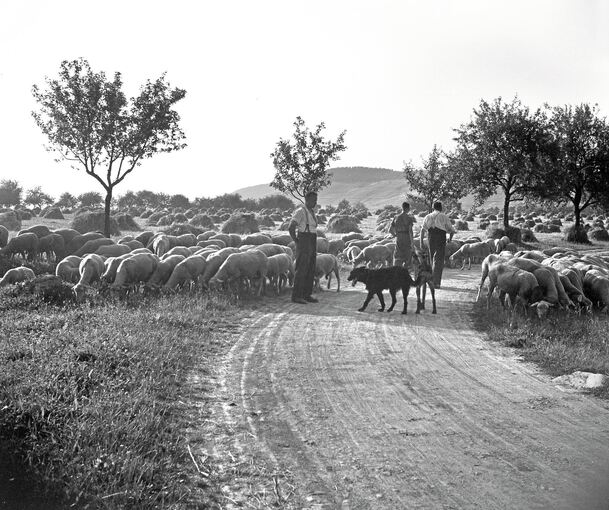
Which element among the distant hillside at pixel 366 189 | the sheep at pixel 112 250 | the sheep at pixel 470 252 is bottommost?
the sheep at pixel 112 250

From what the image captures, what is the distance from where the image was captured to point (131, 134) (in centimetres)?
2573

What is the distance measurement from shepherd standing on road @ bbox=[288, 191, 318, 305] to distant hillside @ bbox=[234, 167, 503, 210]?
105004 mm

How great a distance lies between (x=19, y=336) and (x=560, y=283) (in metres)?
9.68

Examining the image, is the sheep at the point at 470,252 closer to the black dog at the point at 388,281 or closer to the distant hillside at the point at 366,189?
the black dog at the point at 388,281

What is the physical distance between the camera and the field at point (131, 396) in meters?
4.03

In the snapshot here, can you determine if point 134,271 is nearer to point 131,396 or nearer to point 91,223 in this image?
point 131,396

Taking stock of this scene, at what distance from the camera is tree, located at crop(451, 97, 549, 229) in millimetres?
33531

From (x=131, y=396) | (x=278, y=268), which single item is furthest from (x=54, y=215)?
(x=131, y=396)

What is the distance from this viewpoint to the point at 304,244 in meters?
12.8

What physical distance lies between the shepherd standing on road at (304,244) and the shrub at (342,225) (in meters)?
27.5

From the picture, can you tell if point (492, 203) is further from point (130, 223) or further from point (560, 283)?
point (560, 283)

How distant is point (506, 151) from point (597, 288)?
23.1 m

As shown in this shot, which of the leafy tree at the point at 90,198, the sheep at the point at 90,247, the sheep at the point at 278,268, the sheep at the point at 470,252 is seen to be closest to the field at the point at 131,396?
the sheep at the point at 278,268

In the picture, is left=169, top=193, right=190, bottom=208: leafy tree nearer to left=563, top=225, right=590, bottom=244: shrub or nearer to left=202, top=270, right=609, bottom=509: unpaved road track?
left=563, top=225, right=590, bottom=244: shrub
